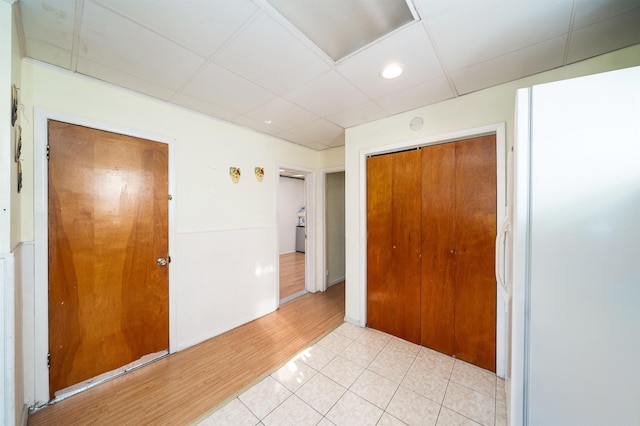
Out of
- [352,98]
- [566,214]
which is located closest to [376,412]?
[566,214]

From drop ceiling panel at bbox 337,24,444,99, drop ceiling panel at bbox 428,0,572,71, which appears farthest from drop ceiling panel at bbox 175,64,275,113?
drop ceiling panel at bbox 428,0,572,71

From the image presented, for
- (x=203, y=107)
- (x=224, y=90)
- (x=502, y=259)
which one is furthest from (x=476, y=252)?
(x=203, y=107)

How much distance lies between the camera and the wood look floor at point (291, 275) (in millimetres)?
3871

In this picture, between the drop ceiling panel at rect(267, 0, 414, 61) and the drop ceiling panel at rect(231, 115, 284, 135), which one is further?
the drop ceiling panel at rect(231, 115, 284, 135)

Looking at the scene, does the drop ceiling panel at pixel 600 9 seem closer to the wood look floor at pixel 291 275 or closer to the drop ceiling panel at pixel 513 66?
the drop ceiling panel at pixel 513 66

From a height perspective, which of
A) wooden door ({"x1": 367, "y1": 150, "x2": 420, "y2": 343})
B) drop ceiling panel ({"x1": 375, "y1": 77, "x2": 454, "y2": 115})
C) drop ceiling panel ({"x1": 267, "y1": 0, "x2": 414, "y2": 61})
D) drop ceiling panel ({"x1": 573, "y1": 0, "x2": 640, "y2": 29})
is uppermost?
drop ceiling panel ({"x1": 267, "y1": 0, "x2": 414, "y2": 61})

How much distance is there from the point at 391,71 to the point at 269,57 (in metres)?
0.90

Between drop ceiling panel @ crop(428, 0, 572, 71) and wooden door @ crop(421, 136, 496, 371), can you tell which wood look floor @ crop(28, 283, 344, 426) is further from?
drop ceiling panel @ crop(428, 0, 572, 71)


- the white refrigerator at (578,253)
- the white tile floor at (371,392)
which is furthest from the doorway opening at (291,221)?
the white refrigerator at (578,253)

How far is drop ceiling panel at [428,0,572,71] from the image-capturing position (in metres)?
1.15

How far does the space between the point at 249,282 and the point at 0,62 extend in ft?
A: 8.16

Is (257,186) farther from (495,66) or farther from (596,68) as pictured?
(596,68)

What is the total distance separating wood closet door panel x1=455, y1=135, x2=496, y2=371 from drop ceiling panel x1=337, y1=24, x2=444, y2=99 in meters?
0.78

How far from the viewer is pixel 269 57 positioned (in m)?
1.51
